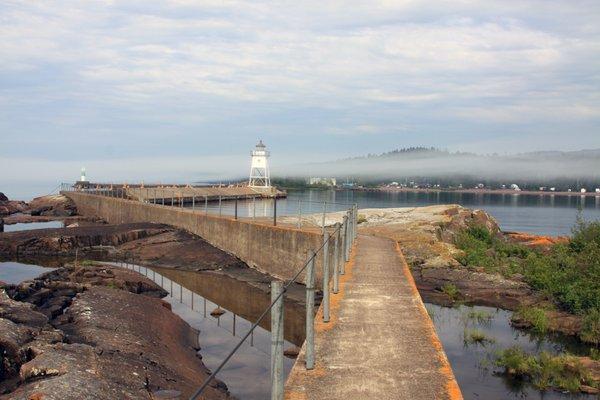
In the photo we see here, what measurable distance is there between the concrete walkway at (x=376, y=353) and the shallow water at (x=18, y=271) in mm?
15918

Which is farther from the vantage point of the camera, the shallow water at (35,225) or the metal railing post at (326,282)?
the shallow water at (35,225)

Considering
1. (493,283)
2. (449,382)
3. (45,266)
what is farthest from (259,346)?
(45,266)

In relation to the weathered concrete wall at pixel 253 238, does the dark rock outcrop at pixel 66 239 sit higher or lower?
lower

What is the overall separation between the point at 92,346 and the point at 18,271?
17194 mm

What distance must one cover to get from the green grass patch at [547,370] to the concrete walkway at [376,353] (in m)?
2.50

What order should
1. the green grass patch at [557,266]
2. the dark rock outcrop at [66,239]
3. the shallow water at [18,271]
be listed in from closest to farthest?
the green grass patch at [557,266]
the shallow water at [18,271]
the dark rock outcrop at [66,239]

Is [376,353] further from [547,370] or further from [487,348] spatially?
[487,348]

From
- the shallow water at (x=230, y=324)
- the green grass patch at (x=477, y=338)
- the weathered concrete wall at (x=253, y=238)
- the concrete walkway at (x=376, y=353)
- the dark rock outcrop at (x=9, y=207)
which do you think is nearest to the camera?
the concrete walkway at (x=376, y=353)

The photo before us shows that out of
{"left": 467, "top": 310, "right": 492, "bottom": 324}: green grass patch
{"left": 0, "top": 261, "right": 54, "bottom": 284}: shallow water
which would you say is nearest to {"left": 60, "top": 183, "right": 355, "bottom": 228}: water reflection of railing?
{"left": 0, "top": 261, "right": 54, "bottom": 284}: shallow water

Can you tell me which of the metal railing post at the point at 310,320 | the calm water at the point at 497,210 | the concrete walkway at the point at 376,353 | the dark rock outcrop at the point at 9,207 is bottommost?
the calm water at the point at 497,210

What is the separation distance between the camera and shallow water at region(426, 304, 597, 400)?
1102 centimetres

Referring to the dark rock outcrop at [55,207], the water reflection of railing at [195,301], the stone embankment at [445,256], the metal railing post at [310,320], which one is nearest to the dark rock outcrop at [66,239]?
the water reflection of railing at [195,301]

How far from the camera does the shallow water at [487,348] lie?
11023 mm

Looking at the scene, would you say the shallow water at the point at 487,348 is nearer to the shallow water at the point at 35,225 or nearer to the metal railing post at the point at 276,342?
the metal railing post at the point at 276,342
